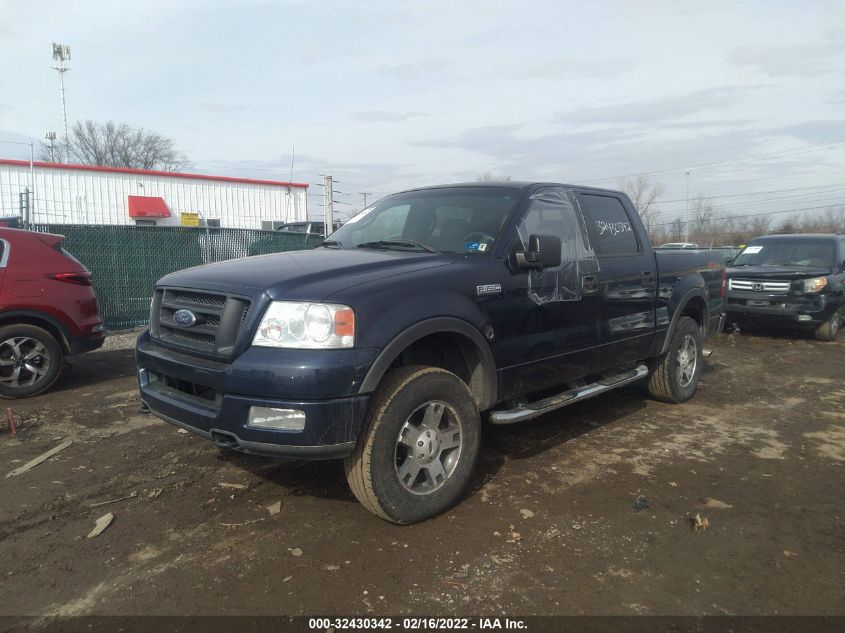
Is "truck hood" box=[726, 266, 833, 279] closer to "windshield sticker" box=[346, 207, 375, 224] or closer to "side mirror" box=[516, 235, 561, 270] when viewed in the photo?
"side mirror" box=[516, 235, 561, 270]

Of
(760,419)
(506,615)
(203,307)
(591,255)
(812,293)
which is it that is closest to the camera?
(506,615)

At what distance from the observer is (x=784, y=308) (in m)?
9.47

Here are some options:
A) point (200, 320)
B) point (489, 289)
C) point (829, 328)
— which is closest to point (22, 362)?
point (200, 320)

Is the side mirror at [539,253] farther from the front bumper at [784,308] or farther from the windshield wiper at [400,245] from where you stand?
the front bumper at [784,308]

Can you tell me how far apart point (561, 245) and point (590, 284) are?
1.59ft

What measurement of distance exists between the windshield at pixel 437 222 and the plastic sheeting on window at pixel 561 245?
0.66 feet

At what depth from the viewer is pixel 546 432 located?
5.00m

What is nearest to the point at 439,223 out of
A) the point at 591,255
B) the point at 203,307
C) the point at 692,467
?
the point at 591,255

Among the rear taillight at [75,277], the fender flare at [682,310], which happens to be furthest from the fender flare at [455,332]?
the rear taillight at [75,277]

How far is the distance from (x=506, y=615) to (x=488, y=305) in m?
1.72

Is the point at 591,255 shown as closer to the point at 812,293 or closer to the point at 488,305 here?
the point at 488,305

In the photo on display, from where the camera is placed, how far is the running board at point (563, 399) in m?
3.76

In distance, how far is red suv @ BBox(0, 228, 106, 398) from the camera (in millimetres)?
5762

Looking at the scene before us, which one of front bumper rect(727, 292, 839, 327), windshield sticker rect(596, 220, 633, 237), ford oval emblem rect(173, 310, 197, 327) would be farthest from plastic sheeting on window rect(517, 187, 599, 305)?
front bumper rect(727, 292, 839, 327)
